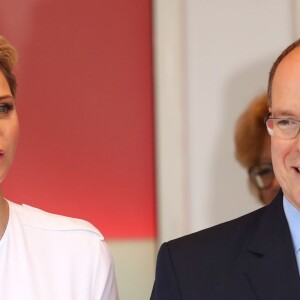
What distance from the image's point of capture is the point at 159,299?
2008 mm

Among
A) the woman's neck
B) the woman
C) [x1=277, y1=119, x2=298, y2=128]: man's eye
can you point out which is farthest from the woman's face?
[x1=277, y1=119, x2=298, y2=128]: man's eye

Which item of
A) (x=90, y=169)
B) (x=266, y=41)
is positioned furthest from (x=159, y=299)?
(x=266, y=41)

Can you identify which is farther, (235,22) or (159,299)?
(235,22)

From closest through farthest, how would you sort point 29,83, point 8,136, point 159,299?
1. point 159,299
2. point 8,136
3. point 29,83

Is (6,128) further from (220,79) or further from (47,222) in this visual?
(220,79)

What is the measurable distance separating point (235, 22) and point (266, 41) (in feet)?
0.40

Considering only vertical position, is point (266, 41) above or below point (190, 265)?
above

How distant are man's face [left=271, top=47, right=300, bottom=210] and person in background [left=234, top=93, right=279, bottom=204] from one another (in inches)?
35.6

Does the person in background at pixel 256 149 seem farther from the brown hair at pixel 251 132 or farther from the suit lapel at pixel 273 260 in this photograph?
the suit lapel at pixel 273 260

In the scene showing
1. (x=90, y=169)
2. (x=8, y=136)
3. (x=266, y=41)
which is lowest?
(x=90, y=169)

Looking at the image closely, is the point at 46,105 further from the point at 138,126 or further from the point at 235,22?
the point at 235,22

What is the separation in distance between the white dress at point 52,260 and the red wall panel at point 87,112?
48 centimetres

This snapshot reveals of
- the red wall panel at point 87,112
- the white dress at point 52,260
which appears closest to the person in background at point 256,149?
the red wall panel at point 87,112

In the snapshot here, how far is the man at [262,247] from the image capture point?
1.95 m
